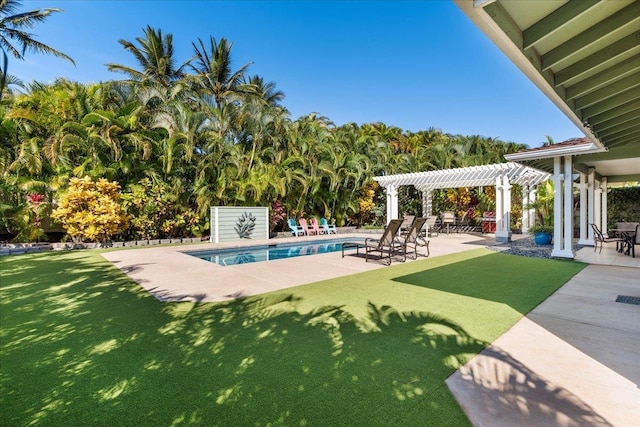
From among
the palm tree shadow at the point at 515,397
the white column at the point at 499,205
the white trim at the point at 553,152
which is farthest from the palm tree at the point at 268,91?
the palm tree shadow at the point at 515,397

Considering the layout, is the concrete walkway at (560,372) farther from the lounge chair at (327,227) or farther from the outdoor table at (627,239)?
the lounge chair at (327,227)

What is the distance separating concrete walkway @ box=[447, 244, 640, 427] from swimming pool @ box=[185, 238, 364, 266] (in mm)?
8725

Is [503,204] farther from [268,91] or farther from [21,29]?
[21,29]

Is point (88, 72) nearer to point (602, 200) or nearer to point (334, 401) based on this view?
point (334, 401)

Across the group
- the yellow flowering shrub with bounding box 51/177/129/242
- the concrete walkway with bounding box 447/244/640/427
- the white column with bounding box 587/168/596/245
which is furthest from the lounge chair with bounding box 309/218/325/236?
the concrete walkway with bounding box 447/244/640/427

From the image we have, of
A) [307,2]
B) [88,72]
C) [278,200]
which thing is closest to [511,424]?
[278,200]

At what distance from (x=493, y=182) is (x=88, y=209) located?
20700 mm

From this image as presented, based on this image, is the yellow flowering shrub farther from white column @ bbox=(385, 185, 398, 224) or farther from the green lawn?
white column @ bbox=(385, 185, 398, 224)

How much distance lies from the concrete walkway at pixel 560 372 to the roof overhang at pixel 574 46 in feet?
10.1

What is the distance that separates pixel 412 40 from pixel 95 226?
69.3 ft

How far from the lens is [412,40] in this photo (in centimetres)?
2180

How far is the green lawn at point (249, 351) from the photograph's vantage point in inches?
108

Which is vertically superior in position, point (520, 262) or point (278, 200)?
point (278, 200)

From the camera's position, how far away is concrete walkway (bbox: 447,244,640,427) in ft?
8.74
